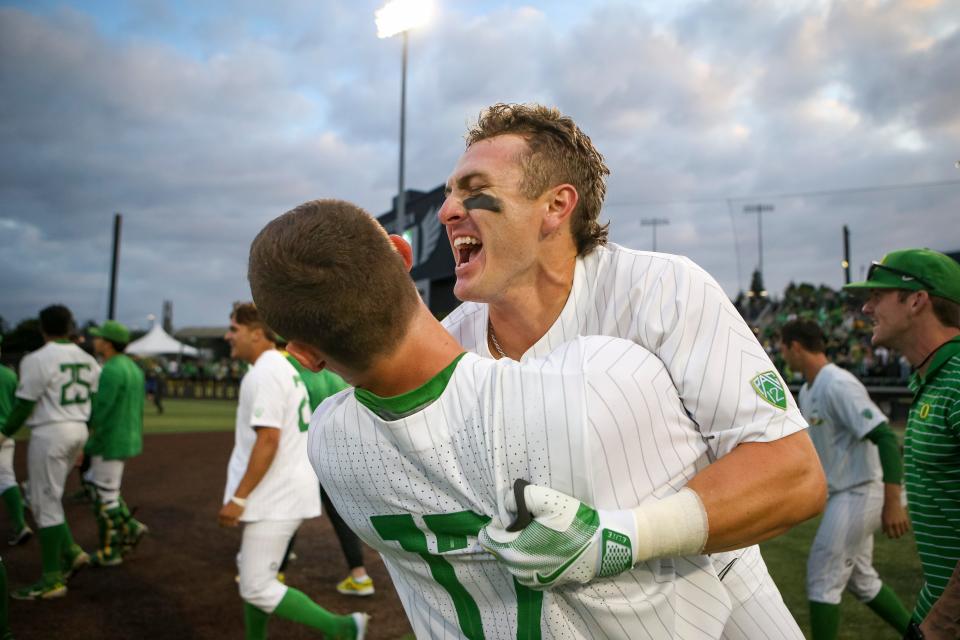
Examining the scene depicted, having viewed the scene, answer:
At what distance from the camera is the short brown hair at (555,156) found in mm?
2189

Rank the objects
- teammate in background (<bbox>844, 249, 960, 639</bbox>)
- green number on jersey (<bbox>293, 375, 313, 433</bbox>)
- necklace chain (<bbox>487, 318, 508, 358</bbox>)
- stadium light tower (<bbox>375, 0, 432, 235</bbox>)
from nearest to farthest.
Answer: necklace chain (<bbox>487, 318, 508, 358</bbox>), teammate in background (<bbox>844, 249, 960, 639</bbox>), green number on jersey (<bbox>293, 375, 313, 433</bbox>), stadium light tower (<bbox>375, 0, 432, 235</bbox>)

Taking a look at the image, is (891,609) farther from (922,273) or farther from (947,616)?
(922,273)

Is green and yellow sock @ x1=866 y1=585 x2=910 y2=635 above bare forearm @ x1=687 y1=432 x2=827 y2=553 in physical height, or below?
below

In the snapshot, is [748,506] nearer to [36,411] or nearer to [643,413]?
[643,413]

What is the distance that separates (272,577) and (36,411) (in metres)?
3.77

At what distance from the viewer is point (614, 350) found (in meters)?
1.34

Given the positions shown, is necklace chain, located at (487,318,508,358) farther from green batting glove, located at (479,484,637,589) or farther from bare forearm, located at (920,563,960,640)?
bare forearm, located at (920,563,960,640)

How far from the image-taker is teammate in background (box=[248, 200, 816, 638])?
1232 mm

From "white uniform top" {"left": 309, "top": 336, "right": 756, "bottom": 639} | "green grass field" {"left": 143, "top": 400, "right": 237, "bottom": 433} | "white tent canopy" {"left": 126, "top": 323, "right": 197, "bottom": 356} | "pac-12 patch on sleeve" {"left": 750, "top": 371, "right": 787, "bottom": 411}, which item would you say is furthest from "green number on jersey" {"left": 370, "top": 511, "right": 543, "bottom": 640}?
"white tent canopy" {"left": 126, "top": 323, "right": 197, "bottom": 356}

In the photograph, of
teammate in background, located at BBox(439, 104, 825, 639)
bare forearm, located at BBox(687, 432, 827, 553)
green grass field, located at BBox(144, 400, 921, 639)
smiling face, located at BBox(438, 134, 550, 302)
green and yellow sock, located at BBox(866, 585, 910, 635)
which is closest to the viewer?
bare forearm, located at BBox(687, 432, 827, 553)

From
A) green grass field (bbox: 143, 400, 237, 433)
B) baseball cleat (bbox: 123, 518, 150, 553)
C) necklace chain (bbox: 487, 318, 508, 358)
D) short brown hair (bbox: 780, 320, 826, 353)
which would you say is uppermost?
short brown hair (bbox: 780, 320, 826, 353)

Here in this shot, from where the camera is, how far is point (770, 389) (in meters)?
1.52

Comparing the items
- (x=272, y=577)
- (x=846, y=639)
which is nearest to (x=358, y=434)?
(x=272, y=577)

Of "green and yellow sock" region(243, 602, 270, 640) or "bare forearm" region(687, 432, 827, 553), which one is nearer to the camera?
"bare forearm" region(687, 432, 827, 553)
